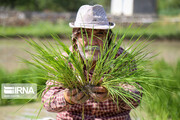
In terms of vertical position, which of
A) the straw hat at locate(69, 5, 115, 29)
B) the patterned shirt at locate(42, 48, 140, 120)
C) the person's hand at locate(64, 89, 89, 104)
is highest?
the straw hat at locate(69, 5, 115, 29)

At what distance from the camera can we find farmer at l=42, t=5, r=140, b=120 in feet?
4.16

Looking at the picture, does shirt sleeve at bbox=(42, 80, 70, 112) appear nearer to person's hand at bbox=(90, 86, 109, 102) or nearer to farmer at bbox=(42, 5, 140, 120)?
farmer at bbox=(42, 5, 140, 120)

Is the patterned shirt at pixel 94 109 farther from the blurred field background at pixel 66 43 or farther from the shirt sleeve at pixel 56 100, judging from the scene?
the blurred field background at pixel 66 43

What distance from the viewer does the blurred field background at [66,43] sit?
173cm

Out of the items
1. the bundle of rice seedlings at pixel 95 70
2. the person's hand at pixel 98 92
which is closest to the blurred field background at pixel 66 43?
the bundle of rice seedlings at pixel 95 70

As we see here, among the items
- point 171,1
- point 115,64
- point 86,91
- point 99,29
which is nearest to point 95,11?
point 99,29

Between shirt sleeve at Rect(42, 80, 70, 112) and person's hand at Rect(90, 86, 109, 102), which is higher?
person's hand at Rect(90, 86, 109, 102)

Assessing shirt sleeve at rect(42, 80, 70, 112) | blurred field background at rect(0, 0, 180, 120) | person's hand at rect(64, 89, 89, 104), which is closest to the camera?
person's hand at rect(64, 89, 89, 104)

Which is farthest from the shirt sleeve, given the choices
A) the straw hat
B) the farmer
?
the straw hat

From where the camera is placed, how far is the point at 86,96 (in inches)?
49.5

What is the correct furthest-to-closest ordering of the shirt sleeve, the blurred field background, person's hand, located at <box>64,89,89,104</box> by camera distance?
the blurred field background, the shirt sleeve, person's hand, located at <box>64,89,89,104</box>

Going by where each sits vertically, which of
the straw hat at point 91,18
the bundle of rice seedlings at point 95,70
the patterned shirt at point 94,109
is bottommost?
the patterned shirt at point 94,109

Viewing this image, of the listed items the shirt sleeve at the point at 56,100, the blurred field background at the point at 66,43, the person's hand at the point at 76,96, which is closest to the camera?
the person's hand at the point at 76,96

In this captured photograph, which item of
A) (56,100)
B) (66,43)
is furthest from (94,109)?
(66,43)
